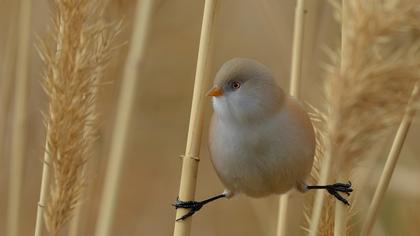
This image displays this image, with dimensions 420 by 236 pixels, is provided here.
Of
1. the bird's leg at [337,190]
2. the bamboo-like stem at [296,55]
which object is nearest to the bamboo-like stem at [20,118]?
the bamboo-like stem at [296,55]

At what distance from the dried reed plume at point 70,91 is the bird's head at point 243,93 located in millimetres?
419

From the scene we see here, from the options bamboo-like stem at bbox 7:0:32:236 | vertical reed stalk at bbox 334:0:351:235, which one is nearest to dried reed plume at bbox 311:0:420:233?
vertical reed stalk at bbox 334:0:351:235

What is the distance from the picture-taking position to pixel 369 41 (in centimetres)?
119

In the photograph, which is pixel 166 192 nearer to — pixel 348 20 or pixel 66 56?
pixel 66 56

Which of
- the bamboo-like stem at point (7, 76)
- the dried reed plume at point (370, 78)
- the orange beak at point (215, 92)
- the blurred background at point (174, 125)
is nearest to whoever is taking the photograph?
the dried reed plume at point (370, 78)

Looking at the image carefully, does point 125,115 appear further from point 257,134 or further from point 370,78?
point 370,78

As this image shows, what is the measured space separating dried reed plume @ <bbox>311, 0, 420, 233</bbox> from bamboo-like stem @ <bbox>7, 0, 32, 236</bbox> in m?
1.04

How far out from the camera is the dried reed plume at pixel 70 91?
1.43 m

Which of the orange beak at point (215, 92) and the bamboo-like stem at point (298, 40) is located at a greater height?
the bamboo-like stem at point (298, 40)

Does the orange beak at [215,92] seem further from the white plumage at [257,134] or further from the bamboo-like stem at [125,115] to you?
the bamboo-like stem at [125,115]

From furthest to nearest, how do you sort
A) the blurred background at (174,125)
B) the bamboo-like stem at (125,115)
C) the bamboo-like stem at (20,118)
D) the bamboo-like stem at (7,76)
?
the blurred background at (174,125) < the bamboo-like stem at (7,76) < the bamboo-like stem at (20,118) < the bamboo-like stem at (125,115)

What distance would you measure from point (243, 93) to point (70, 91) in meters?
0.54

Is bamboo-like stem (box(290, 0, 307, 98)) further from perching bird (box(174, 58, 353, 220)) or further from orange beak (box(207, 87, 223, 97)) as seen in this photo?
orange beak (box(207, 87, 223, 97))

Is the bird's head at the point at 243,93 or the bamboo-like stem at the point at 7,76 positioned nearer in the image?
the bird's head at the point at 243,93
